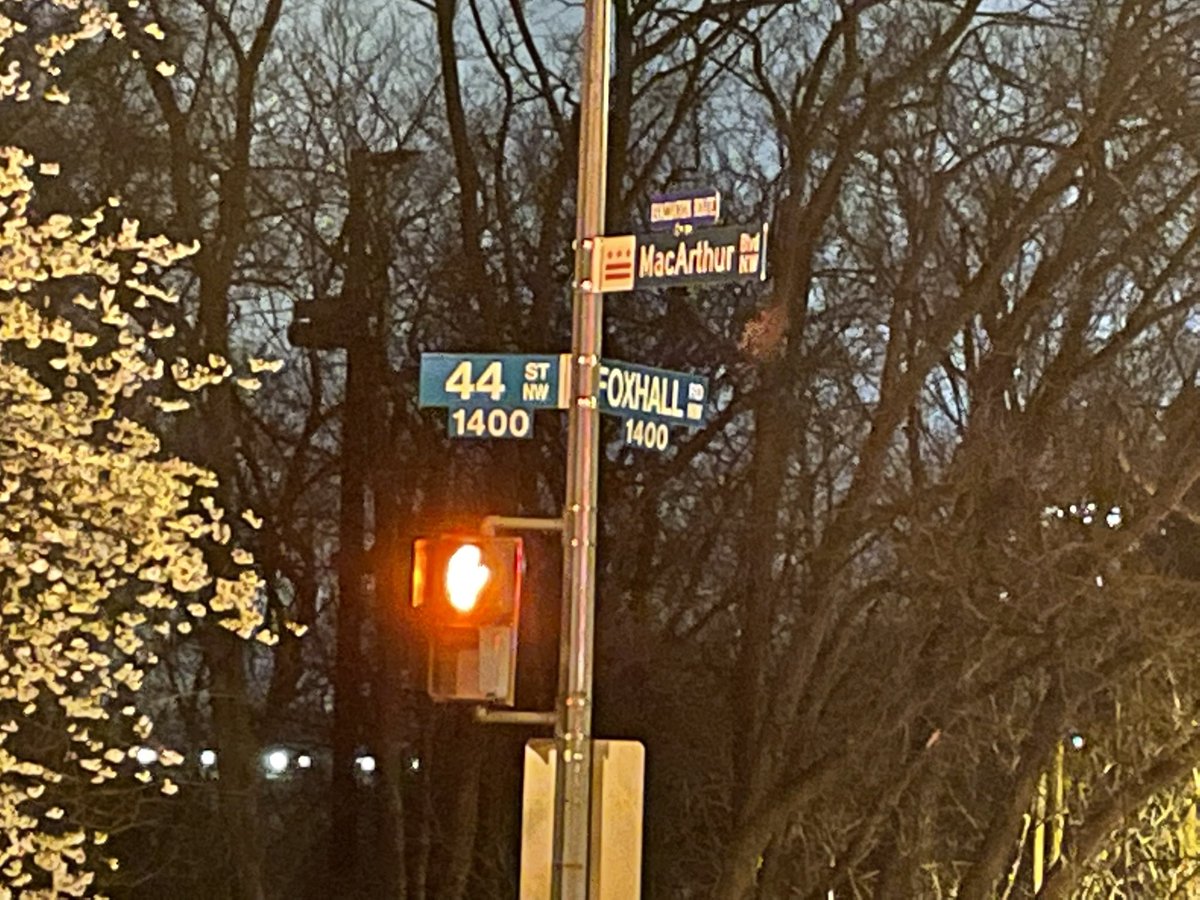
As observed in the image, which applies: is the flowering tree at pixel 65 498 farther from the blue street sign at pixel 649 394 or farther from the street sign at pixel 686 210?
the street sign at pixel 686 210

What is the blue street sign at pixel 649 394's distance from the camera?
7953 millimetres

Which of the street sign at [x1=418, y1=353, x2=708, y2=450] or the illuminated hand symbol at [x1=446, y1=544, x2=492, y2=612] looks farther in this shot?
the street sign at [x1=418, y1=353, x2=708, y2=450]

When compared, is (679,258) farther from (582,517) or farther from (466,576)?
(466,576)

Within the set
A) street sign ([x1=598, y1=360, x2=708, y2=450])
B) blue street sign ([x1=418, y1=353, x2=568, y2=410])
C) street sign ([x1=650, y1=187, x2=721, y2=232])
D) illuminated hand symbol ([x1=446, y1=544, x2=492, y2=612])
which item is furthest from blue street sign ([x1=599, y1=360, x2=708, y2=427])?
illuminated hand symbol ([x1=446, y1=544, x2=492, y2=612])

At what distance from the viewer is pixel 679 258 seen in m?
7.77

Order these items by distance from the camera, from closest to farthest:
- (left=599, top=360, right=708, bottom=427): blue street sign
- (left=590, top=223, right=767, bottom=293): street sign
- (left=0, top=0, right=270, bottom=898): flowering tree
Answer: (left=590, top=223, right=767, bottom=293): street sign
(left=599, top=360, right=708, bottom=427): blue street sign
(left=0, top=0, right=270, bottom=898): flowering tree

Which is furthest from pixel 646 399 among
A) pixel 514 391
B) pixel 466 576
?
pixel 466 576

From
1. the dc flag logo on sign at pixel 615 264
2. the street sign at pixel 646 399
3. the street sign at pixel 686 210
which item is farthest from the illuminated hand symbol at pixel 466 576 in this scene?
the street sign at pixel 686 210

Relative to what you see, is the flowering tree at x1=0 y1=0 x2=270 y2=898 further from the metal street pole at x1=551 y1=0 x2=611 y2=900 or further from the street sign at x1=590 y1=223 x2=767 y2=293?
the street sign at x1=590 y1=223 x2=767 y2=293

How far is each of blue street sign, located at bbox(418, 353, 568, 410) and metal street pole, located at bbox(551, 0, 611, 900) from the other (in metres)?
0.11

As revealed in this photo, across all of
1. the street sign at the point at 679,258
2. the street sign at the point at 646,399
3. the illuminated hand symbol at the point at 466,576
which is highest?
the street sign at the point at 679,258

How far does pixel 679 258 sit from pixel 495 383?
924 mm

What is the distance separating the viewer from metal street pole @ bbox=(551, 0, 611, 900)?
747 cm

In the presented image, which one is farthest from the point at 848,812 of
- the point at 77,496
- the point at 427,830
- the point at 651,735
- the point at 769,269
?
the point at 77,496
